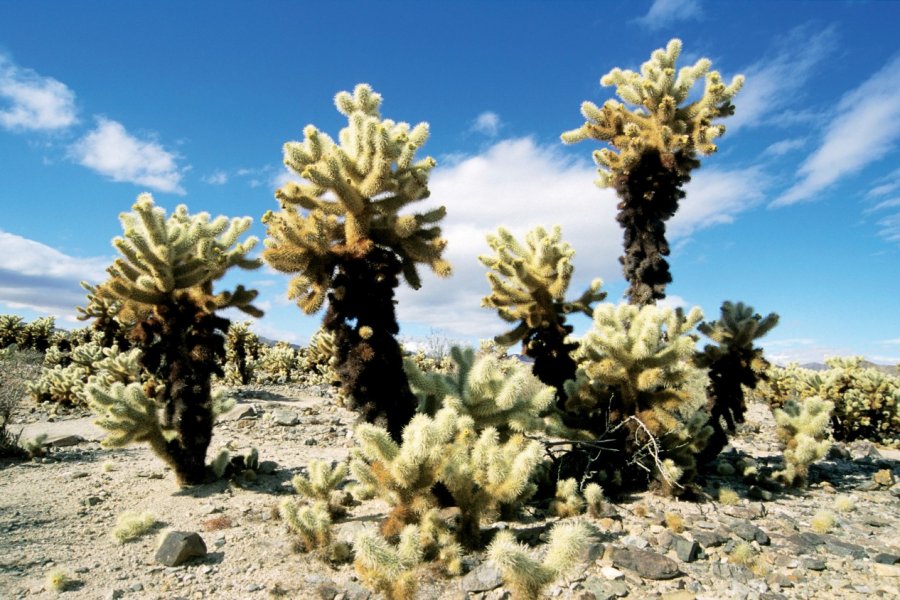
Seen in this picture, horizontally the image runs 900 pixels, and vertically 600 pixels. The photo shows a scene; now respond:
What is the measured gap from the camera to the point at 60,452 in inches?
353

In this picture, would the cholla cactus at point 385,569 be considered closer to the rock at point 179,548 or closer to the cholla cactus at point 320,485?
the rock at point 179,548

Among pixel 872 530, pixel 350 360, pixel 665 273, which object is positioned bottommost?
pixel 872 530

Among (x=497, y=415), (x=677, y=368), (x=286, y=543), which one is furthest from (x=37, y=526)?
(x=677, y=368)

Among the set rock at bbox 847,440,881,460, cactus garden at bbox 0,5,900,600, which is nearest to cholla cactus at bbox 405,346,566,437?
cactus garden at bbox 0,5,900,600

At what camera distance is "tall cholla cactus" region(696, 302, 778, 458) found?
7637 millimetres

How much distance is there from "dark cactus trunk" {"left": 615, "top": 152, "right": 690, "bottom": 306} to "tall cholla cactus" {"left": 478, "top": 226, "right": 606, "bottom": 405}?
1252mm

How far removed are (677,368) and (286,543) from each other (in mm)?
4815

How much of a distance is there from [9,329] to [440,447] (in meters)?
26.3

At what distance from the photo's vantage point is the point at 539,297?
7562 mm

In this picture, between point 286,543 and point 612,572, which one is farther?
point 286,543

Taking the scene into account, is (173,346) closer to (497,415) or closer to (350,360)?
(350,360)

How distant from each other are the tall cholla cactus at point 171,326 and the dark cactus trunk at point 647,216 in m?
6.04

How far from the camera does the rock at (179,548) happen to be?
468 centimetres

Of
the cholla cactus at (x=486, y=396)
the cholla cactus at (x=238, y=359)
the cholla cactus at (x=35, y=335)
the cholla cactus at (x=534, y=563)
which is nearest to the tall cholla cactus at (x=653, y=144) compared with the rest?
the cholla cactus at (x=486, y=396)
